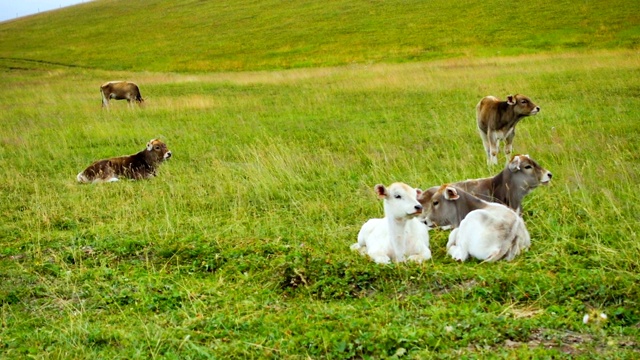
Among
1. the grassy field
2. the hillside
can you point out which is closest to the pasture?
the grassy field

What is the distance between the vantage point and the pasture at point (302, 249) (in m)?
5.93

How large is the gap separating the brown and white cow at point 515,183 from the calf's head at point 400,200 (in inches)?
78.8

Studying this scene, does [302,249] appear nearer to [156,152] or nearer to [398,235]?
[398,235]

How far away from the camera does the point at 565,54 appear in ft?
121

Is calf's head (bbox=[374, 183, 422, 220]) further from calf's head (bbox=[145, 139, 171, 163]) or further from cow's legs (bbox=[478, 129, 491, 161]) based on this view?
calf's head (bbox=[145, 139, 171, 163])

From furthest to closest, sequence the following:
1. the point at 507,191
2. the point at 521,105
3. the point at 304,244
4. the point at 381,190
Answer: the point at 521,105 → the point at 507,191 → the point at 304,244 → the point at 381,190

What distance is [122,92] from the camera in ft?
95.2

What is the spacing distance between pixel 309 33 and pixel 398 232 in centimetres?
5414

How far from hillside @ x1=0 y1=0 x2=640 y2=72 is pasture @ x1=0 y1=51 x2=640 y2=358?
26748 mm

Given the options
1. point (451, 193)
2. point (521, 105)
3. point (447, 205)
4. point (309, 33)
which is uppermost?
point (451, 193)

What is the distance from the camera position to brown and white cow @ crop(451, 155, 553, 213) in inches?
390

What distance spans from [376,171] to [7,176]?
24.6 ft

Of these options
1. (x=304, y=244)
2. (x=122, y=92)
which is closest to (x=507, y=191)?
(x=304, y=244)

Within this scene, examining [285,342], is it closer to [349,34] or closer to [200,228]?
[200,228]
